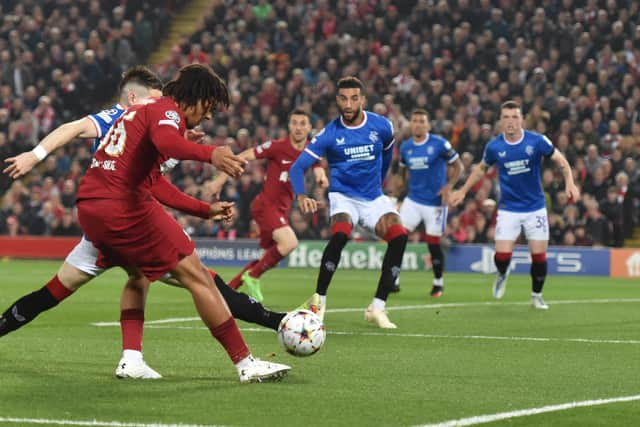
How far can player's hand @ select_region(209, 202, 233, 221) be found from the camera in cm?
758

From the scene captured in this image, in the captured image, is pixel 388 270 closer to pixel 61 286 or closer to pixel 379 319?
pixel 379 319

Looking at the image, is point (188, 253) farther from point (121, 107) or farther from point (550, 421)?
point (550, 421)

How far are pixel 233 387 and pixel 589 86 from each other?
20.2 m

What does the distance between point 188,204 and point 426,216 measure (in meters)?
11.8

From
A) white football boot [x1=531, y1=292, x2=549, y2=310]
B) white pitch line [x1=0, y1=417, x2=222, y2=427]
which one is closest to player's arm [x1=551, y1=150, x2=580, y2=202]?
white football boot [x1=531, y1=292, x2=549, y2=310]

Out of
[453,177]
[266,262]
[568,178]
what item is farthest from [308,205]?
[453,177]

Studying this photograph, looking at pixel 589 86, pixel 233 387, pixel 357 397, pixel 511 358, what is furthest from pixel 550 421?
pixel 589 86

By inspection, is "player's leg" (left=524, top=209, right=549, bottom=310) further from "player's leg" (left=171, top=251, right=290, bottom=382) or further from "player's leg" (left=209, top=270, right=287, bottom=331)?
"player's leg" (left=171, top=251, right=290, bottom=382)

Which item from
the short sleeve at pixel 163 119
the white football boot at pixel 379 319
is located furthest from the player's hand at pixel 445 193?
the short sleeve at pixel 163 119

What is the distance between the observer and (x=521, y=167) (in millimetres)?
16000

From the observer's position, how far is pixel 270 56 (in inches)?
1241

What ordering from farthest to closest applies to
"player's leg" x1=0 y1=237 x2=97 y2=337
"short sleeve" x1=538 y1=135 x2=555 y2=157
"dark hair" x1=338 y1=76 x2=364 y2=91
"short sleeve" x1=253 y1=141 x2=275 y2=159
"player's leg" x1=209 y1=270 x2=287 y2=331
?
"short sleeve" x1=253 y1=141 x2=275 y2=159, "short sleeve" x1=538 y1=135 x2=555 y2=157, "dark hair" x1=338 y1=76 x2=364 y2=91, "player's leg" x1=209 y1=270 x2=287 y2=331, "player's leg" x1=0 y1=237 x2=97 y2=337

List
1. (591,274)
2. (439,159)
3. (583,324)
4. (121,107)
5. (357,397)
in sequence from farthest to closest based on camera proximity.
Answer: (591,274), (439,159), (583,324), (121,107), (357,397)

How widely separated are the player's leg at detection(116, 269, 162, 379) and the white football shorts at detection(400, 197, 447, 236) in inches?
443
